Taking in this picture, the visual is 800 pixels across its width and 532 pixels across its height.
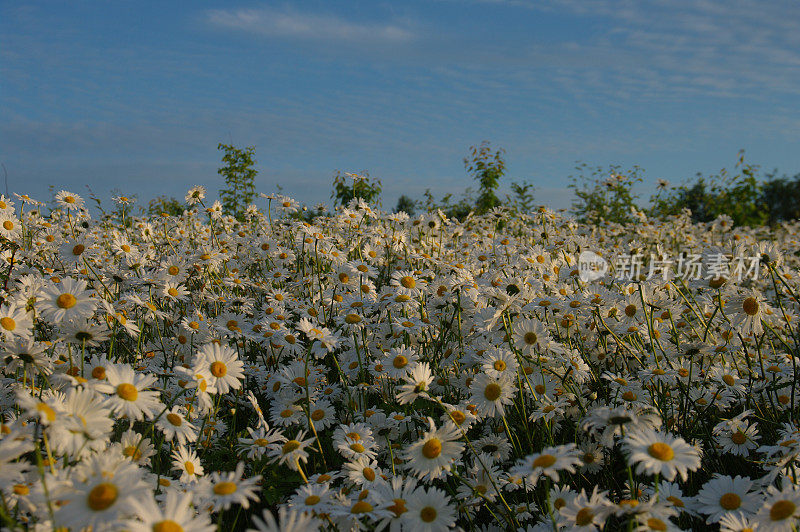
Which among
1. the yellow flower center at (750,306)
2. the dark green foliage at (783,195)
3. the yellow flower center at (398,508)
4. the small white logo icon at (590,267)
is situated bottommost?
the yellow flower center at (398,508)

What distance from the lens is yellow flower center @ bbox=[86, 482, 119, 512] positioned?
52.8 inches

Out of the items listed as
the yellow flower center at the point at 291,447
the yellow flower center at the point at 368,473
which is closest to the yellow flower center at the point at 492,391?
the yellow flower center at the point at 368,473

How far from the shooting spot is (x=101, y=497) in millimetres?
1348

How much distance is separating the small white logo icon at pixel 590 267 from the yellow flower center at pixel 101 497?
383cm

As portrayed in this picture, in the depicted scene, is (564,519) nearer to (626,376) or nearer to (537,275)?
(626,376)

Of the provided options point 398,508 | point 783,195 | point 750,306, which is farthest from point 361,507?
point 783,195

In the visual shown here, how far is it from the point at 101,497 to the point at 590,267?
15.3 feet

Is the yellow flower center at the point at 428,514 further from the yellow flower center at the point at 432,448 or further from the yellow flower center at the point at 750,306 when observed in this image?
the yellow flower center at the point at 750,306

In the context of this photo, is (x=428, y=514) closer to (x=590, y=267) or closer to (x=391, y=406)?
(x=391, y=406)

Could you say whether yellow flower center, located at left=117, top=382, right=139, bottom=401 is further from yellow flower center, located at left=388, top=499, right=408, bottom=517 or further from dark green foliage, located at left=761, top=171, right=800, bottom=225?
dark green foliage, located at left=761, top=171, right=800, bottom=225

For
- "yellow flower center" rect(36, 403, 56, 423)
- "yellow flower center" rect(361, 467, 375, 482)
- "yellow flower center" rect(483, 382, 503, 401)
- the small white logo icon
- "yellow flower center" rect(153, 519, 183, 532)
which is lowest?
"yellow flower center" rect(361, 467, 375, 482)

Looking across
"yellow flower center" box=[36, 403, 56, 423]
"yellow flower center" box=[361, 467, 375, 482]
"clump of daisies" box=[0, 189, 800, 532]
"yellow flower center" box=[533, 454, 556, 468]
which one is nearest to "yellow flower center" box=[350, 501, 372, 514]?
"clump of daisies" box=[0, 189, 800, 532]

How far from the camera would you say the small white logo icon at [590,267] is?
449 centimetres

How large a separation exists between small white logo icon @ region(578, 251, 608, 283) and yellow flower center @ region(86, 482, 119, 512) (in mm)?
3828
